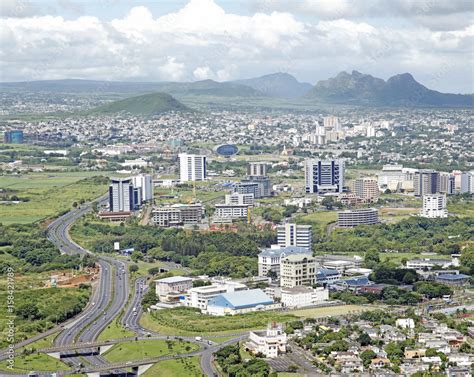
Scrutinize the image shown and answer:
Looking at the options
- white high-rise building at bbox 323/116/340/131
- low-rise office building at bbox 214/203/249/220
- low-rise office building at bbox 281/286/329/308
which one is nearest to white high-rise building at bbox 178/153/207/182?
low-rise office building at bbox 214/203/249/220

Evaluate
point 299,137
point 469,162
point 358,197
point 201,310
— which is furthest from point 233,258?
point 299,137

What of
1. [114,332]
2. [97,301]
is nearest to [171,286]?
[97,301]

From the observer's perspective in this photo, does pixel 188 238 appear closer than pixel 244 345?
No

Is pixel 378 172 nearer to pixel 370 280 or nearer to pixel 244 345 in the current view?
pixel 370 280

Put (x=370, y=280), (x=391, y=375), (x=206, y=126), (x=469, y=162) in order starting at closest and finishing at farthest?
1. (x=391, y=375)
2. (x=370, y=280)
3. (x=469, y=162)
4. (x=206, y=126)

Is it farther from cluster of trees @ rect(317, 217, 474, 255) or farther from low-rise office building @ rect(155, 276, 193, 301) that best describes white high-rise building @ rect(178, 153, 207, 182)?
low-rise office building @ rect(155, 276, 193, 301)

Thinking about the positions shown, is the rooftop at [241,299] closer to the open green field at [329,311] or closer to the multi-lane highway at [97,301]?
the open green field at [329,311]

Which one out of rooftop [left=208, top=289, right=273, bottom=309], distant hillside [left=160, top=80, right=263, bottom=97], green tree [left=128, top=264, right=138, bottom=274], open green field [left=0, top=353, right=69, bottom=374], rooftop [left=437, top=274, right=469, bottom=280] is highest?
distant hillside [left=160, top=80, right=263, bottom=97]
